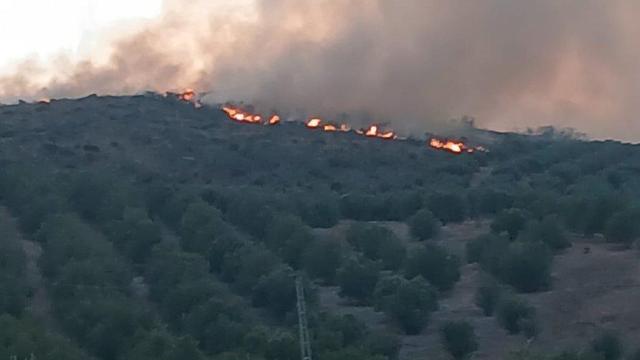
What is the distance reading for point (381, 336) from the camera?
62844mm

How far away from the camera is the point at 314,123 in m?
131

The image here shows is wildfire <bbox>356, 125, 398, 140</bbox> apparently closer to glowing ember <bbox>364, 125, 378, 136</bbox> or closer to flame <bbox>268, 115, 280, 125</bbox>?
glowing ember <bbox>364, 125, 378, 136</bbox>

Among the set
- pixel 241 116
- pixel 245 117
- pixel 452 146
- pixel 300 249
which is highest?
pixel 241 116

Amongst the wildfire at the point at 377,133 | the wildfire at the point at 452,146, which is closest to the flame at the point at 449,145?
the wildfire at the point at 452,146

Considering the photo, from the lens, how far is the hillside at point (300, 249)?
202 feet

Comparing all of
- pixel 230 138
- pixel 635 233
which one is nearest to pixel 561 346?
pixel 635 233

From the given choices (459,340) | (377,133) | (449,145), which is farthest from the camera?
(449,145)

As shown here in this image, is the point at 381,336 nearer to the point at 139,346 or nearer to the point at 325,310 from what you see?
the point at 325,310

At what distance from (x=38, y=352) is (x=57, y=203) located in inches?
1527

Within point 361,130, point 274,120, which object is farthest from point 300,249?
point 274,120

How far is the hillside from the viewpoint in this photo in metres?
61.5

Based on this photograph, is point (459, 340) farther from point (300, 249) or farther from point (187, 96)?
point (187, 96)

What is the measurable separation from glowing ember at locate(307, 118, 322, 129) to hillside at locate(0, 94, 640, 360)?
231 inches

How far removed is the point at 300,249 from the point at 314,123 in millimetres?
51513
